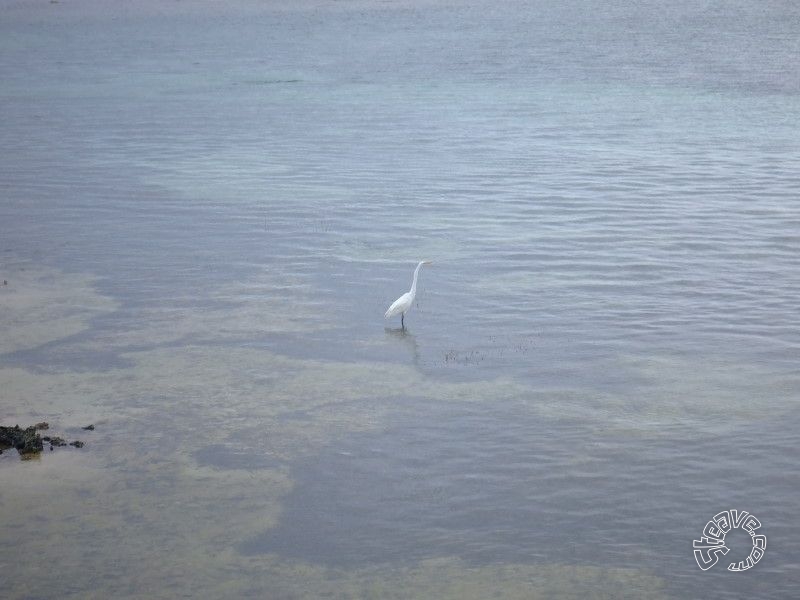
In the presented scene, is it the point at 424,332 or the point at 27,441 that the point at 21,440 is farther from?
the point at 424,332

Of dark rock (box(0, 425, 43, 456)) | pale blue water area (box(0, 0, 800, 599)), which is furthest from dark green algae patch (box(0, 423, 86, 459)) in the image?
pale blue water area (box(0, 0, 800, 599))

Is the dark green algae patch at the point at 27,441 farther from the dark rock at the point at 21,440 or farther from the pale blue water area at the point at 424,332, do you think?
the pale blue water area at the point at 424,332

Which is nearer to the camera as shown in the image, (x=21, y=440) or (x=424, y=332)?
(x=21, y=440)

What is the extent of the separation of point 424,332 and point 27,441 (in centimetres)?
633

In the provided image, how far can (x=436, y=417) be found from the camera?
13586 millimetres

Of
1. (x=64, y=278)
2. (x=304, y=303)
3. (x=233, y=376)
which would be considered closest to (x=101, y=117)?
(x=64, y=278)

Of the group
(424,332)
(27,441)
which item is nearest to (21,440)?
(27,441)

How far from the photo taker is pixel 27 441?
1241cm

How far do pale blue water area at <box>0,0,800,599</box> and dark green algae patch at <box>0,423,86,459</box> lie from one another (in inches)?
13.5

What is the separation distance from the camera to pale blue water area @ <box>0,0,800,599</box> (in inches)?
432

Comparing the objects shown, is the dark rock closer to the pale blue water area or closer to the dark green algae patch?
the dark green algae patch

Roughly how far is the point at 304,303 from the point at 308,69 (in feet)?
130

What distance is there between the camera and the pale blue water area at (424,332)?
11.0m

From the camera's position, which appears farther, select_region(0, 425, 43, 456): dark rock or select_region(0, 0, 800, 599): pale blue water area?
select_region(0, 425, 43, 456): dark rock
